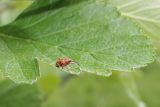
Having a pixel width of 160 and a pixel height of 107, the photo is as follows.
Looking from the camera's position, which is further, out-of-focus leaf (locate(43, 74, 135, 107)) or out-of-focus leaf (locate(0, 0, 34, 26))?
out-of-focus leaf (locate(43, 74, 135, 107))

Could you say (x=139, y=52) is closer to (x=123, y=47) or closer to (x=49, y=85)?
(x=123, y=47)

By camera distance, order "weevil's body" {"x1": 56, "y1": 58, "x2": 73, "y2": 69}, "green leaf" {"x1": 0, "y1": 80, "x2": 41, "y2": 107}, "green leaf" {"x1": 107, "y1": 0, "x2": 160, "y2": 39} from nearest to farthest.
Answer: "weevil's body" {"x1": 56, "y1": 58, "x2": 73, "y2": 69} → "green leaf" {"x1": 107, "y1": 0, "x2": 160, "y2": 39} → "green leaf" {"x1": 0, "y1": 80, "x2": 41, "y2": 107}

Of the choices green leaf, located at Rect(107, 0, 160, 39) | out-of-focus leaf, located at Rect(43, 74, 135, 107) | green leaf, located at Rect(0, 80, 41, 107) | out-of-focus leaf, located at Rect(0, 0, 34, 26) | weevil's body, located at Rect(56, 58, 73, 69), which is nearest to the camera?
weevil's body, located at Rect(56, 58, 73, 69)

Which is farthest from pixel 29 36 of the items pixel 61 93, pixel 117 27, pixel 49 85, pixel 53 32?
pixel 61 93

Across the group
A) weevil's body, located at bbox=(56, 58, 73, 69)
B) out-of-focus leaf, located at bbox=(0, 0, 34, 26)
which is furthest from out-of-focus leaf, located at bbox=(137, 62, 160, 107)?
weevil's body, located at bbox=(56, 58, 73, 69)

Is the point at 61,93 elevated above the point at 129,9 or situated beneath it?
situated beneath

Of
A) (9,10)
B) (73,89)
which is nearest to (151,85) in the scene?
(73,89)

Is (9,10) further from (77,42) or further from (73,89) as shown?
(73,89)

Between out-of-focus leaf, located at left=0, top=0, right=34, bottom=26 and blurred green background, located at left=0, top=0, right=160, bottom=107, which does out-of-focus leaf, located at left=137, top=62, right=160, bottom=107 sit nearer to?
A: blurred green background, located at left=0, top=0, right=160, bottom=107
